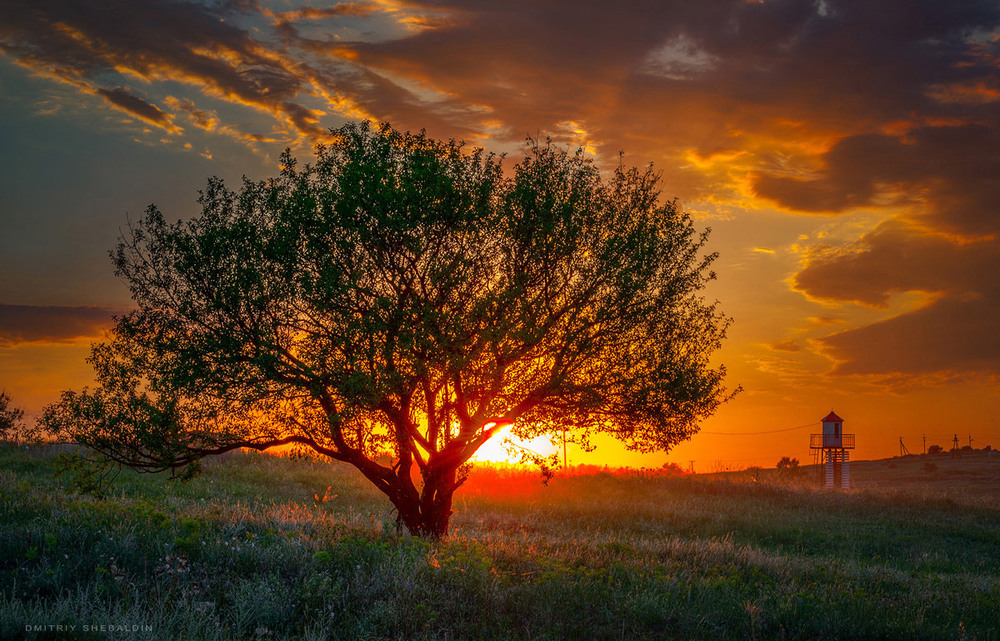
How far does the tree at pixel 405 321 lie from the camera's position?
56.6ft

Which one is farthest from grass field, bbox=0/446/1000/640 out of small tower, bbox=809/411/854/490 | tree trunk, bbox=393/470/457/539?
small tower, bbox=809/411/854/490

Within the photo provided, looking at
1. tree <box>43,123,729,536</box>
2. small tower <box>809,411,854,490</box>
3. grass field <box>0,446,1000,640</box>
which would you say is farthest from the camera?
small tower <box>809,411,854,490</box>

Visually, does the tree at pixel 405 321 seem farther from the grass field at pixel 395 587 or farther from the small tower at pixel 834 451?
the small tower at pixel 834 451

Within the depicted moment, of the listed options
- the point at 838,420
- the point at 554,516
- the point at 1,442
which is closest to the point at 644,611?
the point at 554,516

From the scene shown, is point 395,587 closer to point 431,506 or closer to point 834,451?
point 431,506

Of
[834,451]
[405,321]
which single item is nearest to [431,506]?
[405,321]

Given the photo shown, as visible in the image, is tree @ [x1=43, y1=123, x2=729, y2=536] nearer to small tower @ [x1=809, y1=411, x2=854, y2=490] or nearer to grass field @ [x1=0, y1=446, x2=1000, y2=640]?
grass field @ [x1=0, y1=446, x2=1000, y2=640]

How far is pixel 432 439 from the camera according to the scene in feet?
64.8

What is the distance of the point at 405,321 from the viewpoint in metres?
16.9

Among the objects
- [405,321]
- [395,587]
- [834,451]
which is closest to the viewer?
[395,587]

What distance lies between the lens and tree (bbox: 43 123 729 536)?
17250mm

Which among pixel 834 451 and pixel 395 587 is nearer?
pixel 395 587

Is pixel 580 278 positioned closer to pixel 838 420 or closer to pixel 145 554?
pixel 145 554

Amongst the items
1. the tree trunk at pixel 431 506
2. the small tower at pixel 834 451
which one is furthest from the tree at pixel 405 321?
the small tower at pixel 834 451
